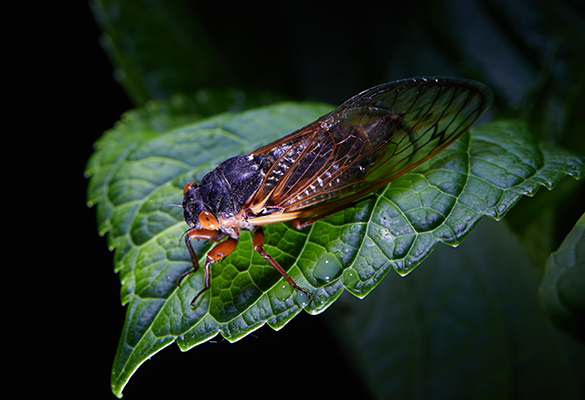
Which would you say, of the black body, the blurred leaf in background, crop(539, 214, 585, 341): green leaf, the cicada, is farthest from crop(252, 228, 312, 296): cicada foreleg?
crop(539, 214, 585, 341): green leaf

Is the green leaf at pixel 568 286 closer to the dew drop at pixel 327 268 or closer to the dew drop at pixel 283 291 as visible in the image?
the dew drop at pixel 327 268

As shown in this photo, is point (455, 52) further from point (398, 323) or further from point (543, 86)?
point (398, 323)

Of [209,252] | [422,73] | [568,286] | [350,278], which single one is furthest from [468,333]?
[422,73]

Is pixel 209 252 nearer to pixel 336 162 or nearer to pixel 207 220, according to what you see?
pixel 207 220

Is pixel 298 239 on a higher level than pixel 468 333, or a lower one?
higher

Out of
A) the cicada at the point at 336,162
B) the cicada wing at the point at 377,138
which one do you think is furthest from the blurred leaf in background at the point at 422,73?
the cicada wing at the point at 377,138

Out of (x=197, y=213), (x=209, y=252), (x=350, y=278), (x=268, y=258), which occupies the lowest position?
(x=350, y=278)

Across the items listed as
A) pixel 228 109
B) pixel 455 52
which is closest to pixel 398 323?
pixel 228 109
